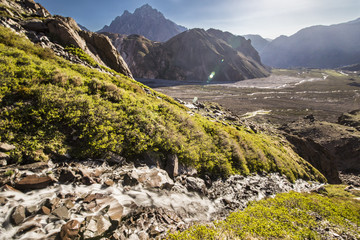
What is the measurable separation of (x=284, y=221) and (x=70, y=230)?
9.28 meters

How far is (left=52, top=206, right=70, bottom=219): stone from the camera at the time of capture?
500 cm

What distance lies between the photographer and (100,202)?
230 inches

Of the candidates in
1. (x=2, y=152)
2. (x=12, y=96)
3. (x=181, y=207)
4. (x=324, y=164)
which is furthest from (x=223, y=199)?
(x=324, y=164)

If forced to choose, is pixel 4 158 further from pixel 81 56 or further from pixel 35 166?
pixel 81 56

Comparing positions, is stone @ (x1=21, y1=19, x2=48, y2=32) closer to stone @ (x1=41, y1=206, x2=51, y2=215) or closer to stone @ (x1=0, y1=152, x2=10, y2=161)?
stone @ (x1=0, y1=152, x2=10, y2=161)

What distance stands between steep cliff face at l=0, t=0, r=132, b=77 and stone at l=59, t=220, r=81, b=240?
791 inches

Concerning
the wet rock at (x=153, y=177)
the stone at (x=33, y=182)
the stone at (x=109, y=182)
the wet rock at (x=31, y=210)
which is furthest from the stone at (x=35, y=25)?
the wet rock at (x=153, y=177)

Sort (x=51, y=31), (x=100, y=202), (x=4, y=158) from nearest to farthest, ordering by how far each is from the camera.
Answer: (x=4, y=158) < (x=100, y=202) < (x=51, y=31)

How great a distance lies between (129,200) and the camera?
6570 mm

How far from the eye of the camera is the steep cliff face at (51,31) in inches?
688

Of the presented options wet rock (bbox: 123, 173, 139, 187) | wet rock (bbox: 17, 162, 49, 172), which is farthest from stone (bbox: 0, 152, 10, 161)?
wet rock (bbox: 123, 173, 139, 187)

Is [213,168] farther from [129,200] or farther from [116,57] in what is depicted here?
[116,57]

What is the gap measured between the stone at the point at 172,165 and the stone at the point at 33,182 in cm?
526

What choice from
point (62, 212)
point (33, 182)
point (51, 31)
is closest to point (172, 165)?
point (62, 212)
